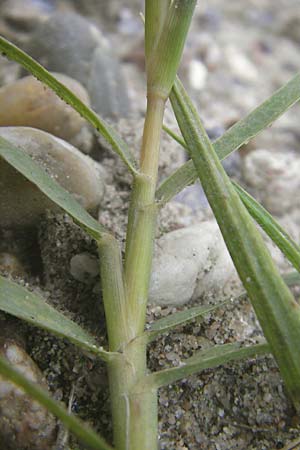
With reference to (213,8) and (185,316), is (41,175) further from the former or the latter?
(213,8)

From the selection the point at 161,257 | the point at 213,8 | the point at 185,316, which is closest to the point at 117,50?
the point at 213,8

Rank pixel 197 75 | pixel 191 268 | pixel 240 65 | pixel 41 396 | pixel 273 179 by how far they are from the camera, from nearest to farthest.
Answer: pixel 41 396 < pixel 191 268 < pixel 273 179 < pixel 197 75 < pixel 240 65

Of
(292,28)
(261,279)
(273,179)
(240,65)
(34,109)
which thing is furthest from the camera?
(292,28)

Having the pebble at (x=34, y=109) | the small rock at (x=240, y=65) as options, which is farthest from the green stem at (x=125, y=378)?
the small rock at (x=240, y=65)

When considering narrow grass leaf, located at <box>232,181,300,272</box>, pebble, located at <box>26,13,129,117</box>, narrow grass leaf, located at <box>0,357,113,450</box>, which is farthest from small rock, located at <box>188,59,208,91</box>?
narrow grass leaf, located at <box>0,357,113,450</box>

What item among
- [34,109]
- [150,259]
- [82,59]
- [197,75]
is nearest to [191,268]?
[150,259]

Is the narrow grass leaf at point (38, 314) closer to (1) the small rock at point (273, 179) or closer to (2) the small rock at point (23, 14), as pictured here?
(1) the small rock at point (273, 179)

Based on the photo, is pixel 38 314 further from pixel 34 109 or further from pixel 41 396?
pixel 34 109
